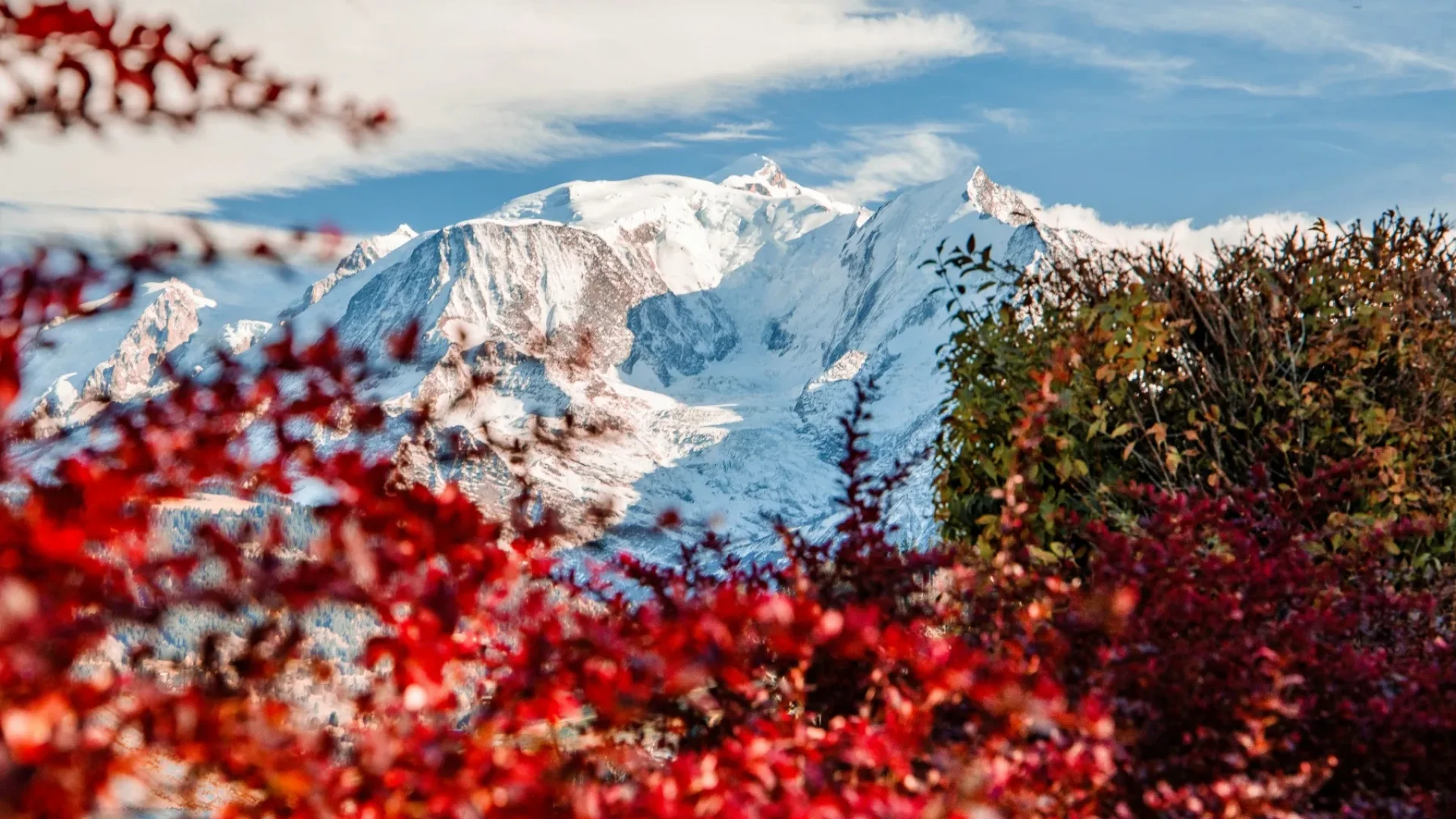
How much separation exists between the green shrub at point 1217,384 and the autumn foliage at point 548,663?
2397 mm

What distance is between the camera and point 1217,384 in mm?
7449

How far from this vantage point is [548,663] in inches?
112

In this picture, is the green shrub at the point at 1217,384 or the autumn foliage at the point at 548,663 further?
the green shrub at the point at 1217,384

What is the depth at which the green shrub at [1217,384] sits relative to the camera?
22.7ft

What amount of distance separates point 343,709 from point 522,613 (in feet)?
1.64

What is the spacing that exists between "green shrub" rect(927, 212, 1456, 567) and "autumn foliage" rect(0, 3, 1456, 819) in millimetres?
2397

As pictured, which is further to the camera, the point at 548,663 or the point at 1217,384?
the point at 1217,384

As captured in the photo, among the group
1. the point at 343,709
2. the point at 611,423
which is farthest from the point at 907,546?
the point at 343,709

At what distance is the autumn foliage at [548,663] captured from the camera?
206 cm

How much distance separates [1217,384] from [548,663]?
19.7ft

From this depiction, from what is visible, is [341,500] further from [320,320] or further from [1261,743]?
[1261,743]

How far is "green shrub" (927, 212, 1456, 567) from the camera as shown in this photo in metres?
6.91

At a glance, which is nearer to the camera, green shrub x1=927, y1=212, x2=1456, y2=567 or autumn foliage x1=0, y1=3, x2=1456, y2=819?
autumn foliage x1=0, y1=3, x2=1456, y2=819

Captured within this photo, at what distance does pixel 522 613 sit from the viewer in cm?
296
